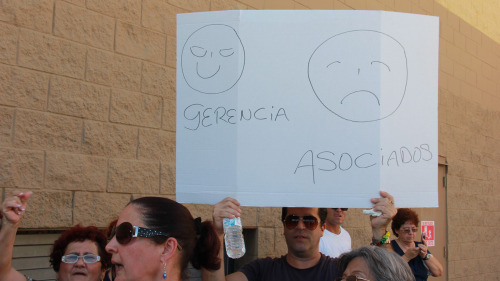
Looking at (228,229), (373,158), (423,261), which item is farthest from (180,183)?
(423,261)

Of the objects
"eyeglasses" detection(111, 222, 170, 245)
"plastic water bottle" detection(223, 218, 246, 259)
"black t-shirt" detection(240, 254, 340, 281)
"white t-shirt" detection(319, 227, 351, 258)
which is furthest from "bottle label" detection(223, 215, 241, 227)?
"white t-shirt" detection(319, 227, 351, 258)

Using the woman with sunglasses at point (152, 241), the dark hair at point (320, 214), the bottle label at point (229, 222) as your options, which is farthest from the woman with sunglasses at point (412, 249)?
the woman with sunglasses at point (152, 241)

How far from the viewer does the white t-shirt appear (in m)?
4.96

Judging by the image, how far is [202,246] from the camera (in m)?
2.76

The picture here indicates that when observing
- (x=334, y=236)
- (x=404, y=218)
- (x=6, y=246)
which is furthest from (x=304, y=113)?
(x=404, y=218)

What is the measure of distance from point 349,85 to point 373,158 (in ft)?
1.34

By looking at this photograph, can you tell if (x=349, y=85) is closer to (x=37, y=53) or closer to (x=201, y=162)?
(x=201, y=162)

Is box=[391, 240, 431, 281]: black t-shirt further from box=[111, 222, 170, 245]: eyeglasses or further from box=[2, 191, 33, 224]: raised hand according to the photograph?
box=[2, 191, 33, 224]: raised hand

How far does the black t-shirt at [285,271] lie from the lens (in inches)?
134

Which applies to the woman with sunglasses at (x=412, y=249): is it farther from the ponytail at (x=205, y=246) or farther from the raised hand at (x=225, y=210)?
the ponytail at (x=205, y=246)

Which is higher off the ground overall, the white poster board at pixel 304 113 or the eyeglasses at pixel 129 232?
the white poster board at pixel 304 113

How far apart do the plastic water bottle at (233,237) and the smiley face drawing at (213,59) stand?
27.9 inches

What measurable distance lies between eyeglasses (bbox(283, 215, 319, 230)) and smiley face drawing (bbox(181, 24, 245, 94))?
0.99 metres

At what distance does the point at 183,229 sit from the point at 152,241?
0.17 m
